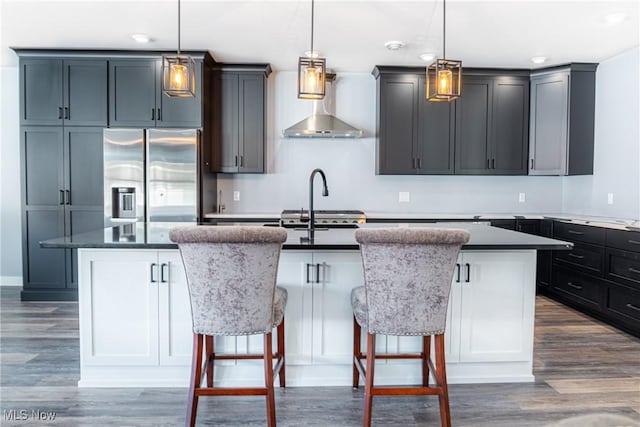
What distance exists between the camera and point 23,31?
3.69 meters

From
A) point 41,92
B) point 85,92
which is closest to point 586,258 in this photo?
point 85,92

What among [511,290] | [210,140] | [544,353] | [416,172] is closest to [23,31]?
[210,140]

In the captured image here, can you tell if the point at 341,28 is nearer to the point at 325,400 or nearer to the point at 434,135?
the point at 434,135

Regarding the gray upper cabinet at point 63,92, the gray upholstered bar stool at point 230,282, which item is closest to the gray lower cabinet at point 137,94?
the gray upper cabinet at point 63,92

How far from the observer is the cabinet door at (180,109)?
4.16 meters

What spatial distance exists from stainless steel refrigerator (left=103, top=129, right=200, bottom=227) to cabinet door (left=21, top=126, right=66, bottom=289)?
62cm

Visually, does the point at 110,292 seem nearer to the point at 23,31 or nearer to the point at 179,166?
the point at 179,166

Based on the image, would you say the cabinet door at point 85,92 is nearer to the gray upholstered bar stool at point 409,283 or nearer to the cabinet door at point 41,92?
the cabinet door at point 41,92

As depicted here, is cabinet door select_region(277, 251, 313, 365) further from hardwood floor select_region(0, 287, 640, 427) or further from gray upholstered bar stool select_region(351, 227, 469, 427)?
gray upholstered bar stool select_region(351, 227, 469, 427)

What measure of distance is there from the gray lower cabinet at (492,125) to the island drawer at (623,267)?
4.90 ft

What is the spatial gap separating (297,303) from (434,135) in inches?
120

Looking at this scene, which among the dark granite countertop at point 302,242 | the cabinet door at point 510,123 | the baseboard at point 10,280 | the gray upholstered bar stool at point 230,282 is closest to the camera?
the gray upholstered bar stool at point 230,282

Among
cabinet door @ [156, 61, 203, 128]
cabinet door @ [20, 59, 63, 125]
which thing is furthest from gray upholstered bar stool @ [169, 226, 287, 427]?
cabinet door @ [20, 59, 63, 125]

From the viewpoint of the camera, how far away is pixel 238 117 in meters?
4.56
